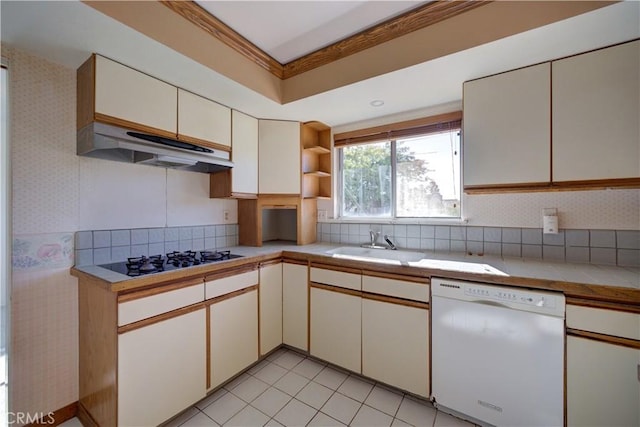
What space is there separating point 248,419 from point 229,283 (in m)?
0.83

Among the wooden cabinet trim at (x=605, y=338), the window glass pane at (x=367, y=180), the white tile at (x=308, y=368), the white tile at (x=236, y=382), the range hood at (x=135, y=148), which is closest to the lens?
the wooden cabinet trim at (x=605, y=338)

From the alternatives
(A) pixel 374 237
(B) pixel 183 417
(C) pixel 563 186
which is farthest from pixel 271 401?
(C) pixel 563 186

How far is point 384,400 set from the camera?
173cm

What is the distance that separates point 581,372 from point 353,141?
231 centimetres

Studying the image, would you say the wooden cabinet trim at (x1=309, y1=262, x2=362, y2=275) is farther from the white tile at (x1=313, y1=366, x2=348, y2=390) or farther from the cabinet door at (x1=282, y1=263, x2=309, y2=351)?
the white tile at (x1=313, y1=366, x2=348, y2=390)

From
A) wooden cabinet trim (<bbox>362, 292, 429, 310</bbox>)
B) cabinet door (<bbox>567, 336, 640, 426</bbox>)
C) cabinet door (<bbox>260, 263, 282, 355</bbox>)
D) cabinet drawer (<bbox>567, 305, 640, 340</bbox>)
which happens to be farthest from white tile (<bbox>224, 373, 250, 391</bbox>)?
cabinet drawer (<bbox>567, 305, 640, 340</bbox>)

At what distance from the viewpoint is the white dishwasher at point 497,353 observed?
130 centimetres

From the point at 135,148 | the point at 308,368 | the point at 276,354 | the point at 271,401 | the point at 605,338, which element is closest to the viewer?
the point at 605,338

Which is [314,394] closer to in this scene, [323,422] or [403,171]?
[323,422]

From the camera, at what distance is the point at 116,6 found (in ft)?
3.92

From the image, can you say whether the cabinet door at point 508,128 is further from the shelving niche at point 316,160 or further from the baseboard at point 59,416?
the baseboard at point 59,416

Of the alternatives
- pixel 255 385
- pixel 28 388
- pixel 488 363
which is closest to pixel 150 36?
pixel 28 388

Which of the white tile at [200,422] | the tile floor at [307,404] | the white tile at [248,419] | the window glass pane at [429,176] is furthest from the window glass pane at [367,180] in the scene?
the white tile at [200,422]

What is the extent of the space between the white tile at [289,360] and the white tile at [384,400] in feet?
2.21
